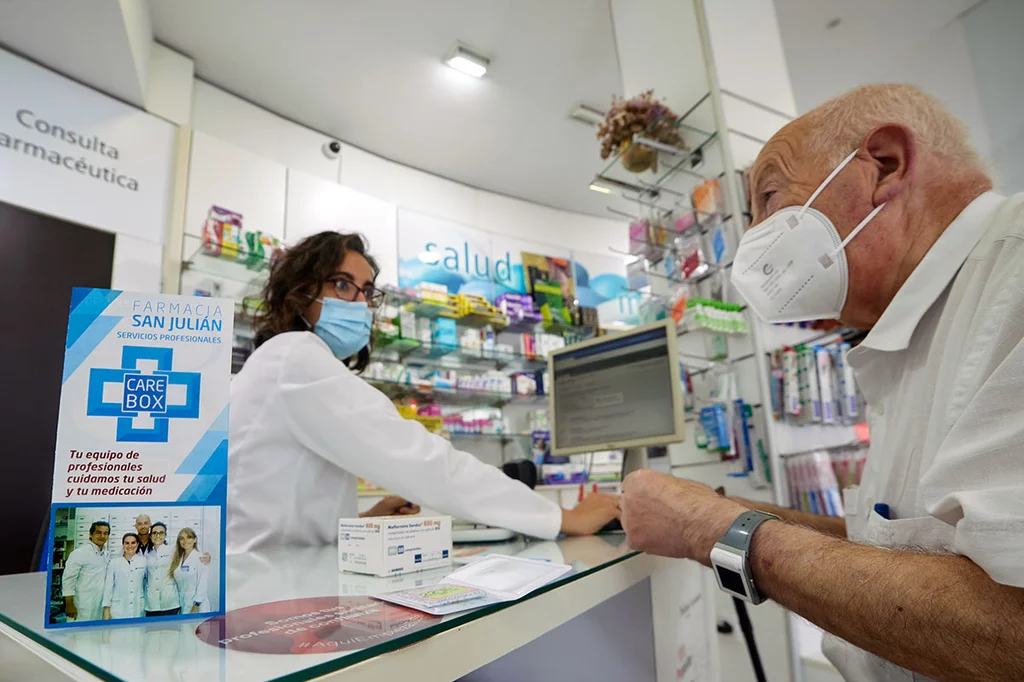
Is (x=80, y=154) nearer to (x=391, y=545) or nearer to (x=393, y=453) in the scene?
(x=393, y=453)

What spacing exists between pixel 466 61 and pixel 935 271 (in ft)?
11.9

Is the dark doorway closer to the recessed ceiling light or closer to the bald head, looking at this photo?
the recessed ceiling light

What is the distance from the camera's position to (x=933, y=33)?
13.8 feet

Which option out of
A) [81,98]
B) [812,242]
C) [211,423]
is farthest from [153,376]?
[81,98]

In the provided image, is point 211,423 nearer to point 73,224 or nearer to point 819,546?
point 819,546

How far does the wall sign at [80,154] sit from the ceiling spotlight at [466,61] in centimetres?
185

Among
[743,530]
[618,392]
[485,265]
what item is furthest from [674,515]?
[485,265]

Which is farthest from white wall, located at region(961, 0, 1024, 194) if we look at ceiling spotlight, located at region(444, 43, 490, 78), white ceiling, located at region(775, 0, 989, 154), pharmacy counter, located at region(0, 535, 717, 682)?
pharmacy counter, located at region(0, 535, 717, 682)

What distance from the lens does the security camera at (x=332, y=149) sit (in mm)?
4480

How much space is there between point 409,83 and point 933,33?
12.7 ft

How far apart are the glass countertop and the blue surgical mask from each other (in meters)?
0.85

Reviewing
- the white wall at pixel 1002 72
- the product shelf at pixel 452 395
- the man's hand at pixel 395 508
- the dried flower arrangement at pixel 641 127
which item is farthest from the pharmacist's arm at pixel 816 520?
the white wall at pixel 1002 72

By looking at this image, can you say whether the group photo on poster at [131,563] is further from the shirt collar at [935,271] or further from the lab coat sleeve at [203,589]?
the shirt collar at [935,271]

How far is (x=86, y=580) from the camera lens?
1.88 feet
